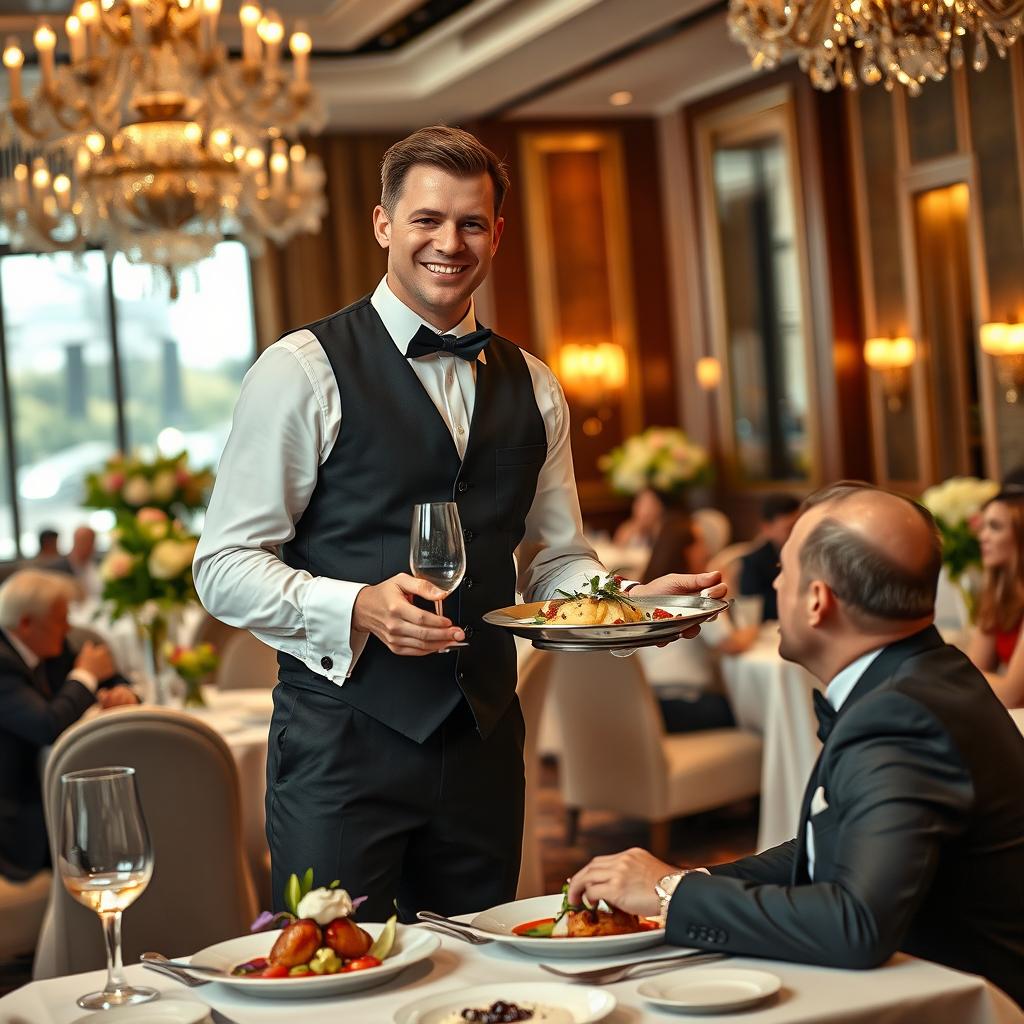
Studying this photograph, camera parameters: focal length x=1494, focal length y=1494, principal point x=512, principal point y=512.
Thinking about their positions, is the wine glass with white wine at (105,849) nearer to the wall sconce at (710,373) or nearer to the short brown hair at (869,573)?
the short brown hair at (869,573)

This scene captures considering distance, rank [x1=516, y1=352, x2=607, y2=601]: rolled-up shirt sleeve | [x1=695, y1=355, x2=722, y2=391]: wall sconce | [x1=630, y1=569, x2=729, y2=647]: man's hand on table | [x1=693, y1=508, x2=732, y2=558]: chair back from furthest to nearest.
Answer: [x1=695, y1=355, x2=722, y2=391]: wall sconce < [x1=693, y1=508, x2=732, y2=558]: chair back < [x1=516, y1=352, x2=607, y2=601]: rolled-up shirt sleeve < [x1=630, y1=569, x2=729, y2=647]: man's hand on table

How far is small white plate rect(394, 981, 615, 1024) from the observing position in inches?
59.1

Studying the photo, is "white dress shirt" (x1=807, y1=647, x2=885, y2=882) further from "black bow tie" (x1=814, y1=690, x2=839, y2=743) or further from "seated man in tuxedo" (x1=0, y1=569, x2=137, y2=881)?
"seated man in tuxedo" (x1=0, y1=569, x2=137, y2=881)

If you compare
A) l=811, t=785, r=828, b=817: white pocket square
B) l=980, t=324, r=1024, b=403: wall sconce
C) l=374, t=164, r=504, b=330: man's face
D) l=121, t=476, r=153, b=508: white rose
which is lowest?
l=811, t=785, r=828, b=817: white pocket square

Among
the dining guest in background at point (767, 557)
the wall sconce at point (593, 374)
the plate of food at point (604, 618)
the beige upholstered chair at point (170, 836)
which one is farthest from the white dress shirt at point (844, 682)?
the wall sconce at point (593, 374)

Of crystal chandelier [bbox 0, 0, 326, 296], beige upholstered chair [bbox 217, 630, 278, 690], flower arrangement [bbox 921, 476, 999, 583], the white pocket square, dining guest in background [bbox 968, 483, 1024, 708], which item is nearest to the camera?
the white pocket square

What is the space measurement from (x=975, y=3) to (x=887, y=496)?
12.0 ft

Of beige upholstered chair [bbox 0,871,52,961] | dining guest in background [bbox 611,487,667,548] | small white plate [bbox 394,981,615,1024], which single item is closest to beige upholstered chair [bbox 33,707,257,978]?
beige upholstered chair [bbox 0,871,52,961]

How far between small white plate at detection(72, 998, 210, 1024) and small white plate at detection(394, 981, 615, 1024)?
0.72ft

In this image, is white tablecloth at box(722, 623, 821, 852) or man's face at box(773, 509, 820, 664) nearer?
man's face at box(773, 509, 820, 664)

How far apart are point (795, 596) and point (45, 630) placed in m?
3.25

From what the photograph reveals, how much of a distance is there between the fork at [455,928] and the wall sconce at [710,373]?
9327mm

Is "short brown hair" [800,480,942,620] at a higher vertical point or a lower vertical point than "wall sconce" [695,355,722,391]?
lower

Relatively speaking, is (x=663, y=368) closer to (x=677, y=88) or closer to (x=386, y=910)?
(x=677, y=88)
